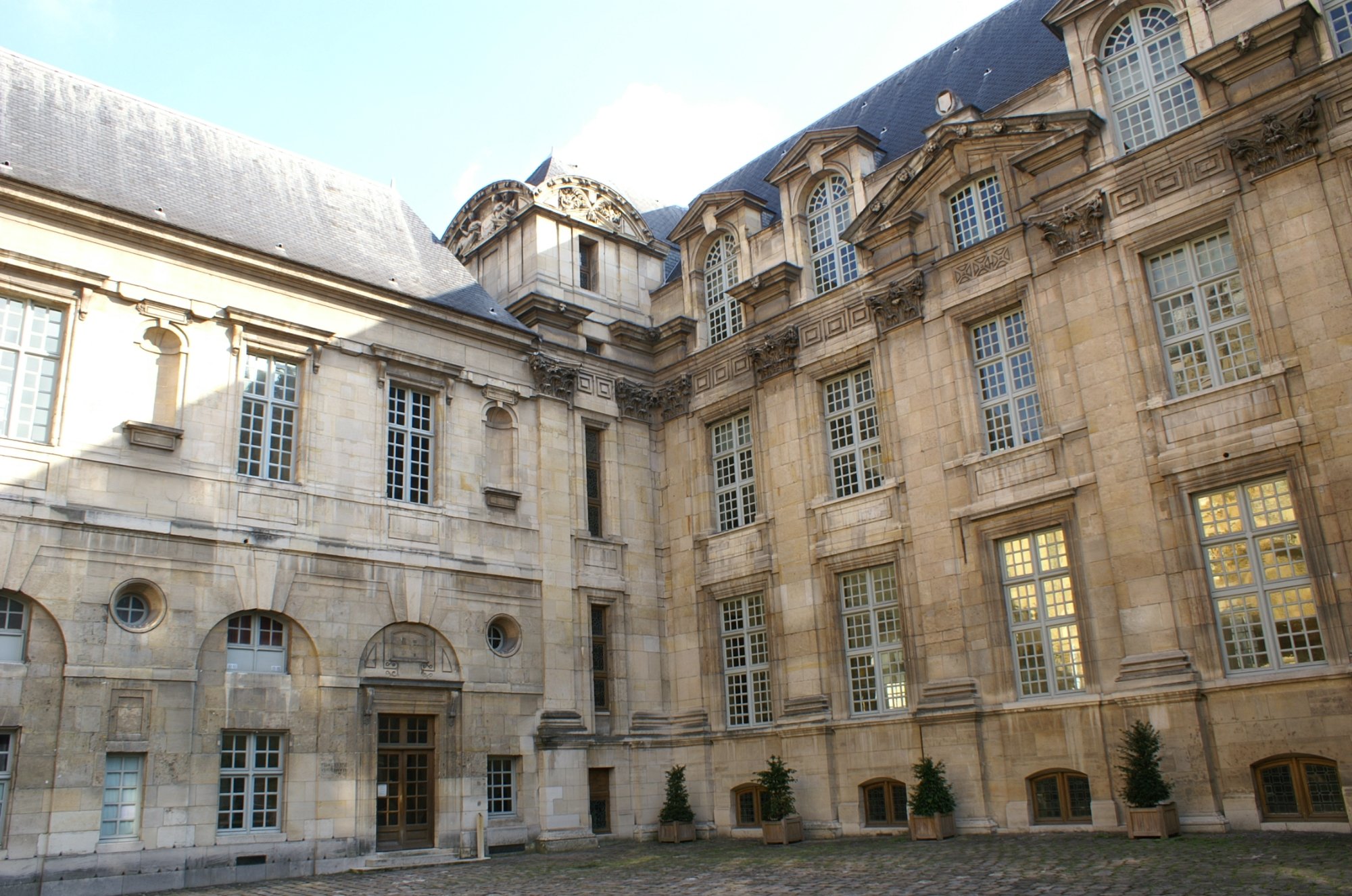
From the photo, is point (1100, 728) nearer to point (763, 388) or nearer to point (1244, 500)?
point (1244, 500)

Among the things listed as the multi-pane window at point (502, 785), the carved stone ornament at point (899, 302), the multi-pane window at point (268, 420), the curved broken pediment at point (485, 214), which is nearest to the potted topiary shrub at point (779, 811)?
the multi-pane window at point (502, 785)

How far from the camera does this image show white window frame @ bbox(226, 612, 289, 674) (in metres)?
16.0

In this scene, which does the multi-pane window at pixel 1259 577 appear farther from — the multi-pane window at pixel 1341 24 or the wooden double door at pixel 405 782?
the wooden double door at pixel 405 782

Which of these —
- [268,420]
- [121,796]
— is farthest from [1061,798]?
[268,420]

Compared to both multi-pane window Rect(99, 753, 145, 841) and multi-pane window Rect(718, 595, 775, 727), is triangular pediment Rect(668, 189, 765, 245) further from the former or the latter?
multi-pane window Rect(99, 753, 145, 841)

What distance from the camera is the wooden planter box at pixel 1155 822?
527 inches

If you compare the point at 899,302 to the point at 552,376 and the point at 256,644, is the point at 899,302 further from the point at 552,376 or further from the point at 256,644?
the point at 256,644

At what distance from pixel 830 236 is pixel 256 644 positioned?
11899mm

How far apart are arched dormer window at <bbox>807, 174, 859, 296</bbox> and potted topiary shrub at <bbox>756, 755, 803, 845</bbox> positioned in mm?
8314

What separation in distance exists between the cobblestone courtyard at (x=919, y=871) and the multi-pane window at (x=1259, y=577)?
2.24 m

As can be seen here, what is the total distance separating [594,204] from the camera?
23.2m

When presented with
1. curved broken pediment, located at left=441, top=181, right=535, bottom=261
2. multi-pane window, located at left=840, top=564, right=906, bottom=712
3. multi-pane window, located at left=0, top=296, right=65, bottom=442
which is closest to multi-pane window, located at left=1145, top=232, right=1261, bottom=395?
multi-pane window, located at left=840, top=564, right=906, bottom=712

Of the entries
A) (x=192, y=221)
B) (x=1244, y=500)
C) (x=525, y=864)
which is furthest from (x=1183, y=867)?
(x=192, y=221)

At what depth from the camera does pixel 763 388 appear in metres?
20.6
